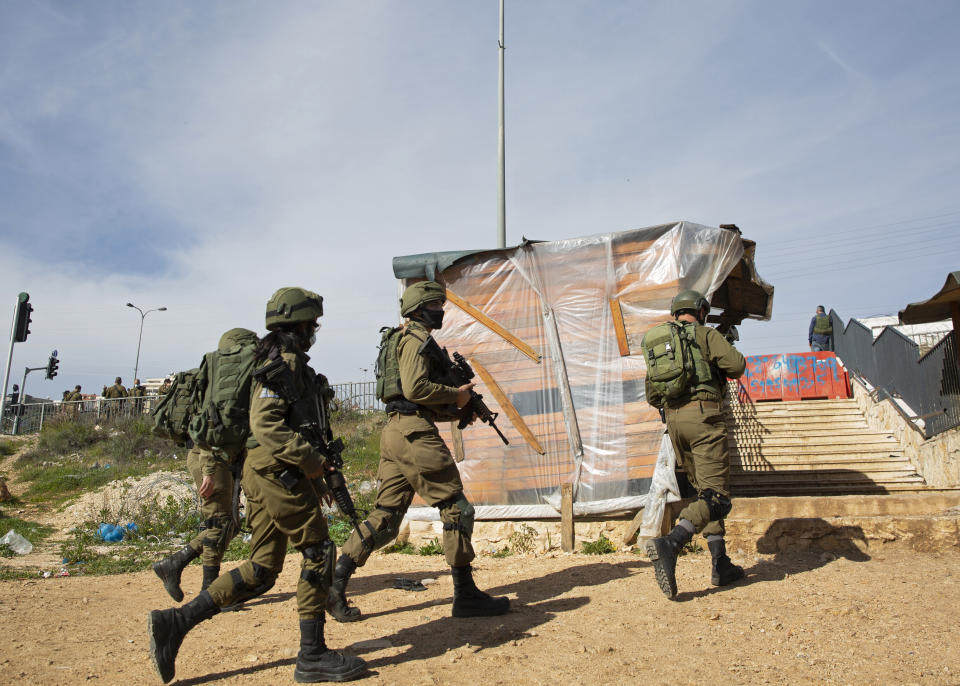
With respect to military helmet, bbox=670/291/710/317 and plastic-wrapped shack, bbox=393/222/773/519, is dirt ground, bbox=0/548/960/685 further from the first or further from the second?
military helmet, bbox=670/291/710/317

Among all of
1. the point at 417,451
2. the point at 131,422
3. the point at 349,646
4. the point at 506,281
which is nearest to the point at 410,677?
the point at 349,646

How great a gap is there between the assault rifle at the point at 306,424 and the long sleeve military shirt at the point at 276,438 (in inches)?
1.4

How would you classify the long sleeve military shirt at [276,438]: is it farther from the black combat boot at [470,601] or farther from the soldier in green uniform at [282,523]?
the black combat boot at [470,601]

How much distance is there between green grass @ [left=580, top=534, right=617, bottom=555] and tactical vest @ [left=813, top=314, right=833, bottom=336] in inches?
554

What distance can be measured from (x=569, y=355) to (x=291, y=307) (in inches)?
145

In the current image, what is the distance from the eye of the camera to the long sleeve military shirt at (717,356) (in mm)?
4469

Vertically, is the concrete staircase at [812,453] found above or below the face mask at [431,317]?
below

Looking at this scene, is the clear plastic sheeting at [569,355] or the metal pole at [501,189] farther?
the metal pole at [501,189]

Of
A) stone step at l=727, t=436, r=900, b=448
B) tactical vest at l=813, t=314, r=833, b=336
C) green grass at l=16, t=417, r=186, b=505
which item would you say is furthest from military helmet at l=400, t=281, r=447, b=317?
tactical vest at l=813, t=314, r=833, b=336

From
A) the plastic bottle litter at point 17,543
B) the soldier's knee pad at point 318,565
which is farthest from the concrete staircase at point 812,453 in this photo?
the plastic bottle litter at point 17,543

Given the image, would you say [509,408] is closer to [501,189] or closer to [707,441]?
[707,441]

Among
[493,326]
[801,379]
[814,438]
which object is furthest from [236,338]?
[801,379]

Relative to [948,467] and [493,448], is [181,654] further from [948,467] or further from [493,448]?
[948,467]

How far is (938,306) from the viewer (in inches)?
289
